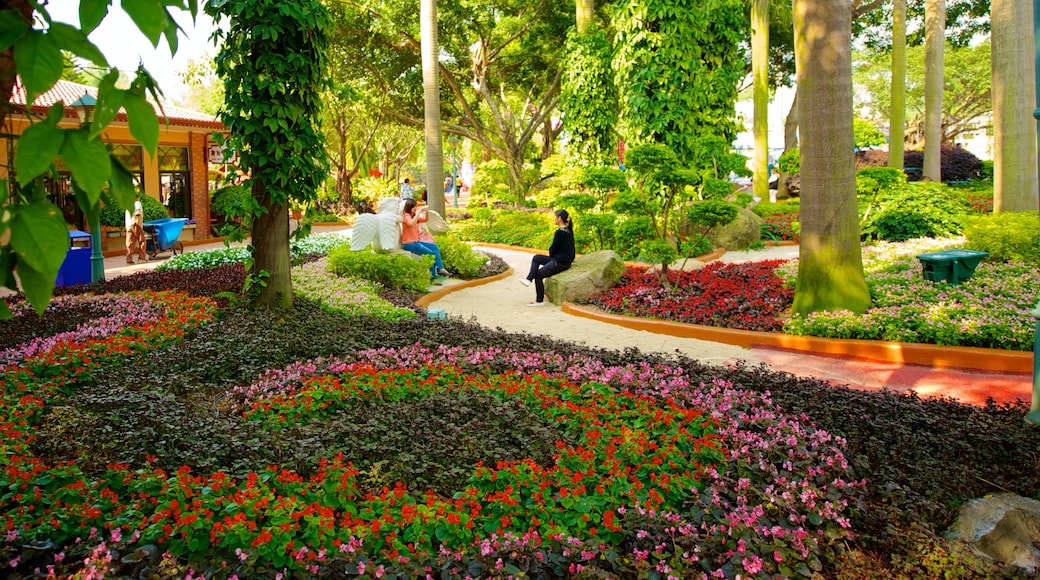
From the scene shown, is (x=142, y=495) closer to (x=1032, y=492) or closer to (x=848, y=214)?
(x=1032, y=492)

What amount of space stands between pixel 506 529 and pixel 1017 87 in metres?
14.6

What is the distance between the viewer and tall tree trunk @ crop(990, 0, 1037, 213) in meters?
14.0

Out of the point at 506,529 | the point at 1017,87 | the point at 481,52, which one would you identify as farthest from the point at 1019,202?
the point at 481,52

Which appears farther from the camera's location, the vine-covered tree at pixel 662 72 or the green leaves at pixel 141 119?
the vine-covered tree at pixel 662 72

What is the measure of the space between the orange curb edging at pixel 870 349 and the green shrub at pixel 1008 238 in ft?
14.6

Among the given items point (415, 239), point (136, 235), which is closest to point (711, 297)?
point (415, 239)

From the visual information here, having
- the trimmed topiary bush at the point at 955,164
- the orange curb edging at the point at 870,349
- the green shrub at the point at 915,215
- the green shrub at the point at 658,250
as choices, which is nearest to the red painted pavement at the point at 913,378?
the orange curb edging at the point at 870,349

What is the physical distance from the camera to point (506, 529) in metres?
3.41

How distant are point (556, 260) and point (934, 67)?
1445 cm

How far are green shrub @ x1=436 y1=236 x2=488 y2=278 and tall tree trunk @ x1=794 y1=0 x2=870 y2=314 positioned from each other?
6943mm

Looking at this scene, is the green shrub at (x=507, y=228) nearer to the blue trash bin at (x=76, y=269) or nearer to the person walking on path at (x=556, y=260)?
the person walking on path at (x=556, y=260)

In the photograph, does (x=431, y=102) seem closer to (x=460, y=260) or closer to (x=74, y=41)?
(x=460, y=260)

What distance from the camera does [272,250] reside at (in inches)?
352

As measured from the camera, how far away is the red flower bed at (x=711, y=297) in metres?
9.26
